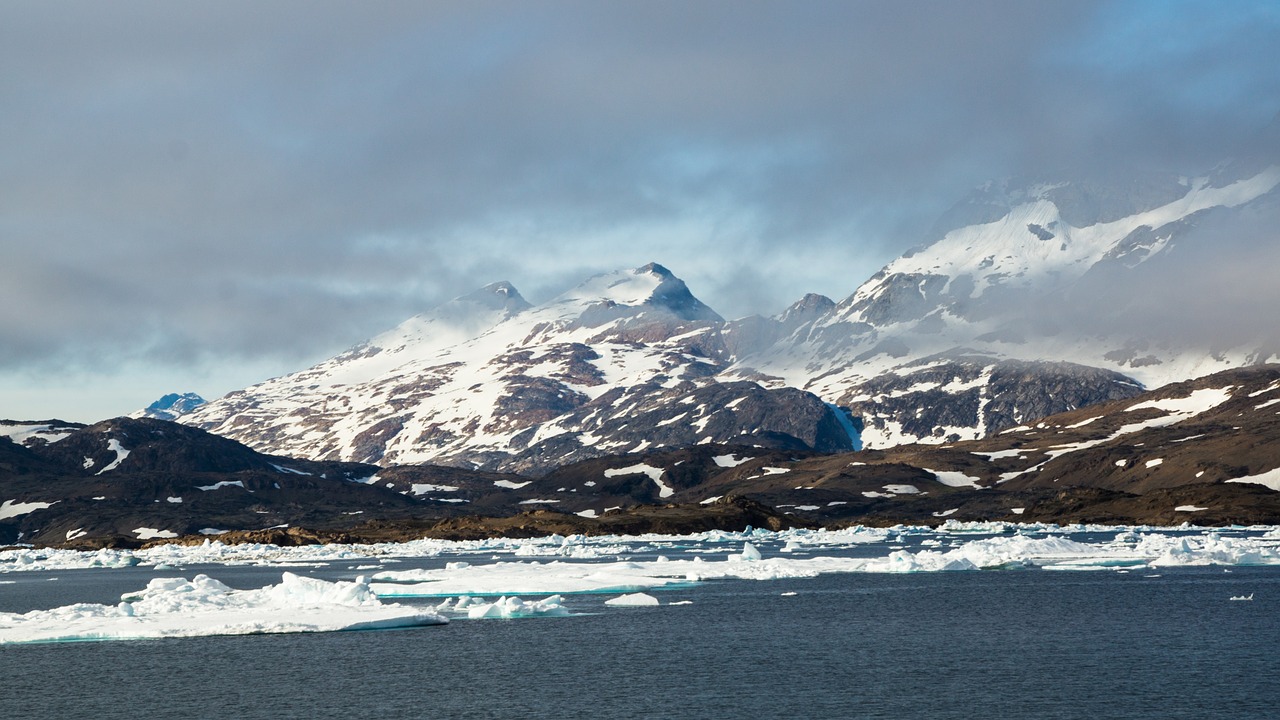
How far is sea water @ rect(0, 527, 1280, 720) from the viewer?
51344 millimetres

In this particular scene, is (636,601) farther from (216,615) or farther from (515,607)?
(216,615)

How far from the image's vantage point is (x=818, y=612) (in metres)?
85.6

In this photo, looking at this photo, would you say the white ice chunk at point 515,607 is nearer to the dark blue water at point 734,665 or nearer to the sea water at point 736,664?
the sea water at point 736,664

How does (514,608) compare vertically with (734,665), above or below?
above

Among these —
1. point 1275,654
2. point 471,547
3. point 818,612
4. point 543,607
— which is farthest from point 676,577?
point 471,547

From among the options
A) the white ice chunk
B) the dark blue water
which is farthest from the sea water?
A: the white ice chunk

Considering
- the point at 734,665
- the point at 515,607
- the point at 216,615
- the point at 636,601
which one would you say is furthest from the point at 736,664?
the point at 216,615

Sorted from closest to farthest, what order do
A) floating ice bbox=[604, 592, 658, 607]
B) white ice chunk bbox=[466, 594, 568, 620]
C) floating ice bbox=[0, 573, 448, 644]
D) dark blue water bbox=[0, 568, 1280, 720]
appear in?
dark blue water bbox=[0, 568, 1280, 720] < floating ice bbox=[0, 573, 448, 644] < white ice chunk bbox=[466, 594, 568, 620] < floating ice bbox=[604, 592, 658, 607]

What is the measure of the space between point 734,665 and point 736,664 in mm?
305

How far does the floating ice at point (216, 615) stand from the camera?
70.4 metres

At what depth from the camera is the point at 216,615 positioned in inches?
3029

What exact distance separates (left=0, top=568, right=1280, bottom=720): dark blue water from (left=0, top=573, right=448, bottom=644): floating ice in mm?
1059

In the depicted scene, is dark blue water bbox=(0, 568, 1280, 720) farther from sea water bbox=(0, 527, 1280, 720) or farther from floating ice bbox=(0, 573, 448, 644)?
floating ice bbox=(0, 573, 448, 644)

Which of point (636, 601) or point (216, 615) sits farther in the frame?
point (636, 601)
